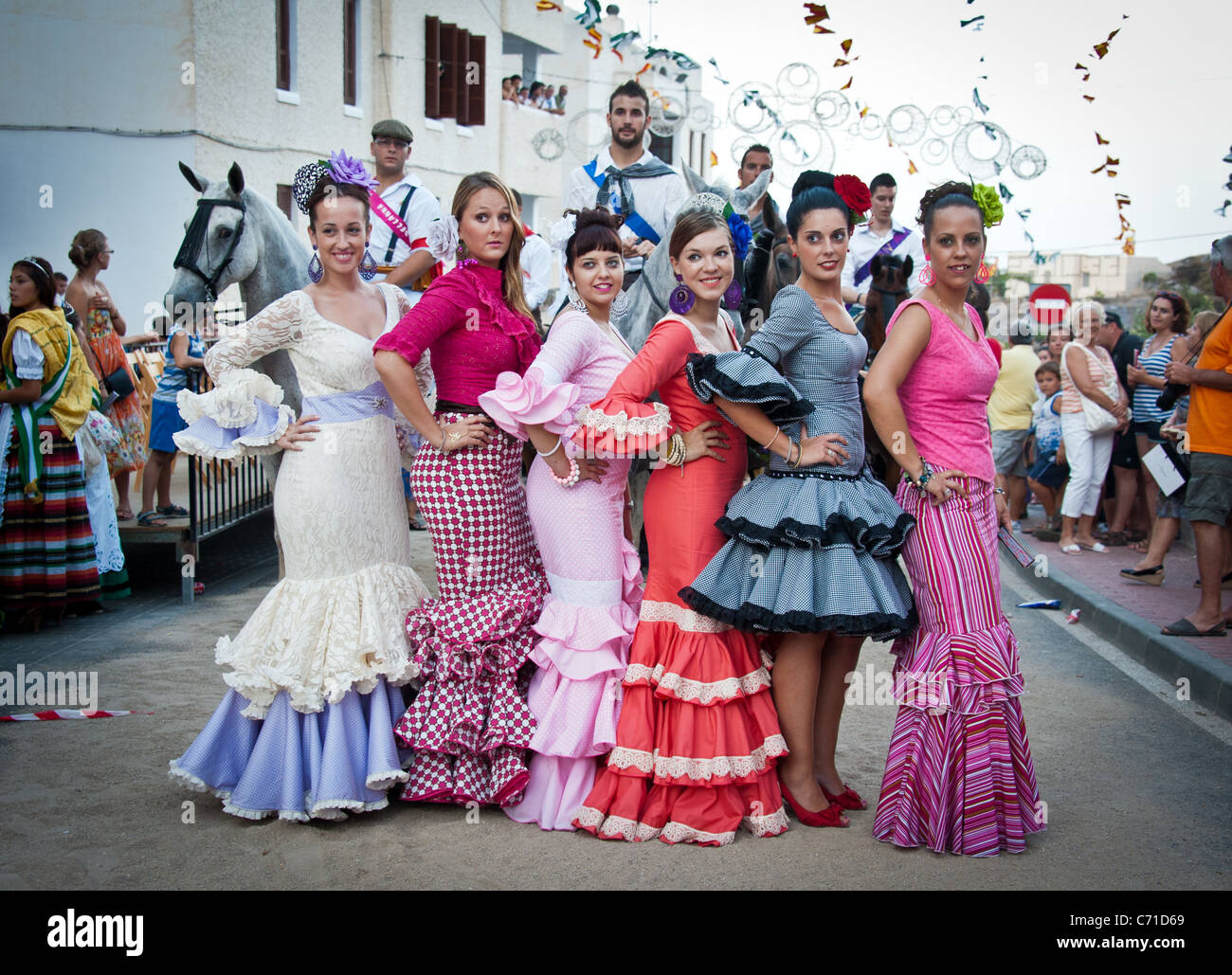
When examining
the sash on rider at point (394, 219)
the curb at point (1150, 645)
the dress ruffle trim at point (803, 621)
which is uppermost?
the sash on rider at point (394, 219)

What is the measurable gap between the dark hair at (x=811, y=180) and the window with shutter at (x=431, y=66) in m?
17.6

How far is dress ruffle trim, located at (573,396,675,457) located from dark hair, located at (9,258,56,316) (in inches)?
188

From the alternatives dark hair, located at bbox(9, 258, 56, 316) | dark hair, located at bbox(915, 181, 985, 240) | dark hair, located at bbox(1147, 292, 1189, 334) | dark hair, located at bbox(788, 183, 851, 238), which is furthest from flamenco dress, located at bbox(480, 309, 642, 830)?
dark hair, located at bbox(1147, 292, 1189, 334)

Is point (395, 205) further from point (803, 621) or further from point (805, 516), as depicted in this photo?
point (803, 621)

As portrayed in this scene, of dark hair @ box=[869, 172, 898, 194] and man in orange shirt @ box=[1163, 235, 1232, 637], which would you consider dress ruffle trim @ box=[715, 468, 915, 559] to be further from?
dark hair @ box=[869, 172, 898, 194]

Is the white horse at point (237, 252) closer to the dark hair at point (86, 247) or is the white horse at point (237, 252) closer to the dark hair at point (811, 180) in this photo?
the dark hair at point (86, 247)

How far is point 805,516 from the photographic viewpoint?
3713 mm

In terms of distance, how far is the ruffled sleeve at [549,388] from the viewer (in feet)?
12.4

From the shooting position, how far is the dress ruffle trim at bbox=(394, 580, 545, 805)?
399 centimetres

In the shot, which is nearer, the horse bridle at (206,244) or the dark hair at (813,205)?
the dark hair at (813,205)

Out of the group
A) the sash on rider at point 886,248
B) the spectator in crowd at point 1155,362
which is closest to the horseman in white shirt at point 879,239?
the sash on rider at point 886,248

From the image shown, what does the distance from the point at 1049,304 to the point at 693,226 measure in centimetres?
968

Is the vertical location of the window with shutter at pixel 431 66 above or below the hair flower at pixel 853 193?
above
